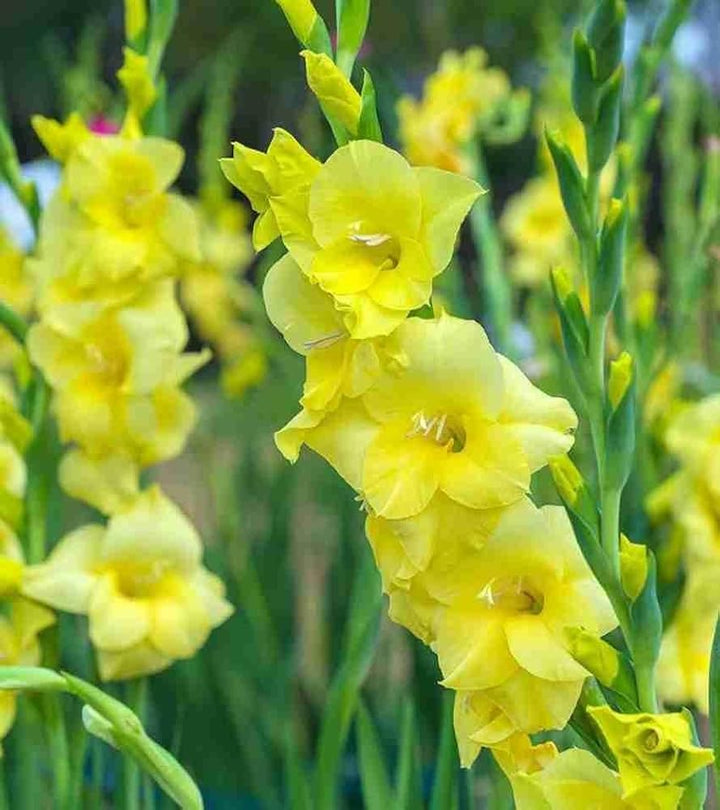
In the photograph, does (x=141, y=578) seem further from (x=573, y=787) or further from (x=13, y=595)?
(x=573, y=787)

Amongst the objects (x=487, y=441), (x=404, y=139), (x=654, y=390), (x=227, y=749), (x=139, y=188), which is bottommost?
(x=227, y=749)

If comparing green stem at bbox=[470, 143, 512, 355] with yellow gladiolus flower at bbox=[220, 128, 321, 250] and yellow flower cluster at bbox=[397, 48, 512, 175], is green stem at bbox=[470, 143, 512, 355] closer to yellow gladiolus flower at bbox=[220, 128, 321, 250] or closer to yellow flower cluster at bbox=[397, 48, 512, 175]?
yellow flower cluster at bbox=[397, 48, 512, 175]

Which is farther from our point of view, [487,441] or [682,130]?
[682,130]

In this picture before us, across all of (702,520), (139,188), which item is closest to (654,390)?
(702,520)

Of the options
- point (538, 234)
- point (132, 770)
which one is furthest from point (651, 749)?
point (538, 234)

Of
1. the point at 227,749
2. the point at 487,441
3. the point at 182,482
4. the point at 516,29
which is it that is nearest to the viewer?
the point at 487,441

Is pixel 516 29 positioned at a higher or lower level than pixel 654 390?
lower

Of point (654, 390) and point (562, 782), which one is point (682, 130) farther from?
point (562, 782)
